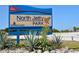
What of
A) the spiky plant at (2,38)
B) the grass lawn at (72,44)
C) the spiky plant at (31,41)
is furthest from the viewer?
the grass lawn at (72,44)

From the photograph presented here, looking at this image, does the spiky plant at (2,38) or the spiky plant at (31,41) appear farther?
the spiky plant at (2,38)

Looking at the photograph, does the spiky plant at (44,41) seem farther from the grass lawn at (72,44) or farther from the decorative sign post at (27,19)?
the grass lawn at (72,44)

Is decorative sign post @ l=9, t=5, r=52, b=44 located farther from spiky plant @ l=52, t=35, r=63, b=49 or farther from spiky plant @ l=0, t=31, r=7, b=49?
spiky plant @ l=52, t=35, r=63, b=49

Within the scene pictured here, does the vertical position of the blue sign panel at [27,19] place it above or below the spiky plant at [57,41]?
above

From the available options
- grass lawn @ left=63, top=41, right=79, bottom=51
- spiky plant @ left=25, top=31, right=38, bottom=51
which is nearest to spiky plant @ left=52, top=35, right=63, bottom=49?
grass lawn @ left=63, top=41, right=79, bottom=51

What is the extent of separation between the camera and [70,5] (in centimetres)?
1302

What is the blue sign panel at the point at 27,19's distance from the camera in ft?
42.6

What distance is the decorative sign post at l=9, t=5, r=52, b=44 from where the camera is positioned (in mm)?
12984

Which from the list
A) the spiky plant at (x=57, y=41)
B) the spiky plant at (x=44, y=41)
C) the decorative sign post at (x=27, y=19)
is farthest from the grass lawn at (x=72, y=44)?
the decorative sign post at (x=27, y=19)

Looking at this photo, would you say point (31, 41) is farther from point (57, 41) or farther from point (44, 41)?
point (57, 41)
